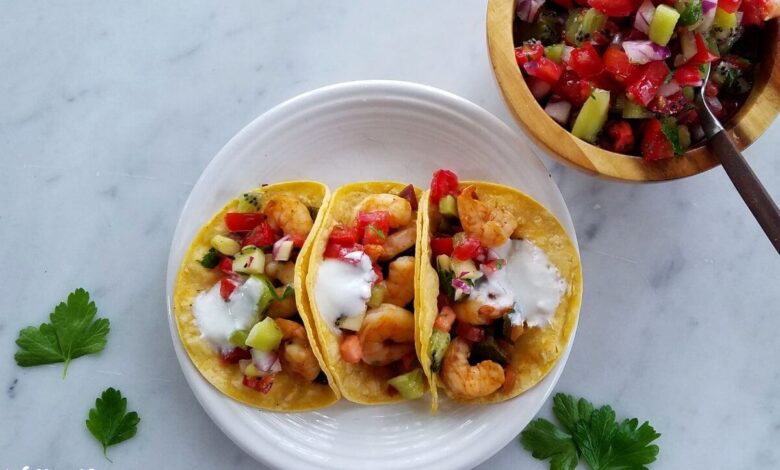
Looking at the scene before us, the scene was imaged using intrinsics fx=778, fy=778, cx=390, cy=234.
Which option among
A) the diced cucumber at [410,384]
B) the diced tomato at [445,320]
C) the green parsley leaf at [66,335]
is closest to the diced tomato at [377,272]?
the diced tomato at [445,320]

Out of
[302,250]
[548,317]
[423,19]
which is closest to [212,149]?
[302,250]

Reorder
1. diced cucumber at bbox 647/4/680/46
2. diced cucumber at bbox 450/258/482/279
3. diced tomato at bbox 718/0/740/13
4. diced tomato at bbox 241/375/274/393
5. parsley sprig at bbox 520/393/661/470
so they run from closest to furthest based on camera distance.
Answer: diced cucumber at bbox 647/4/680/46, diced tomato at bbox 718/0/740/13, diced cucumber at bbox 450/258/482/279, diced tomato at bbox 241/375/274/393, parsley sprig at bbox 520/393/661/470

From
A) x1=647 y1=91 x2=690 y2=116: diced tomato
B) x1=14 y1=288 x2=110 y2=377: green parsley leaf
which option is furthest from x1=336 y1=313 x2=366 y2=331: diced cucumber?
x1=647 y1=91 x2=690 y2=116: diced tomato

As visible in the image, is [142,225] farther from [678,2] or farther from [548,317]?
[678,2]

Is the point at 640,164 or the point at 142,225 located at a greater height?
the point at 640,164

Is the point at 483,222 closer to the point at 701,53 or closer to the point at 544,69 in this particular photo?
the point at 544,69

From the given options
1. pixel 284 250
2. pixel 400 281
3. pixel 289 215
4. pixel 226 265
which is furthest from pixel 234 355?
pixel 400 281

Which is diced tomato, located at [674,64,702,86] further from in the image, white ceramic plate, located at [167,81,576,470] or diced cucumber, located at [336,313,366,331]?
diced cucumber, located at [336,313,366,331]
